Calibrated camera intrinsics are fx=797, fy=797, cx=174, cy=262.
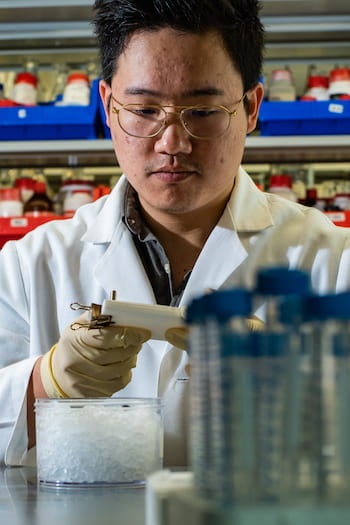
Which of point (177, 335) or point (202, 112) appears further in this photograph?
point (202, 112)

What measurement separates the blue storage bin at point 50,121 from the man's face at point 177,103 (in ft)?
3.76

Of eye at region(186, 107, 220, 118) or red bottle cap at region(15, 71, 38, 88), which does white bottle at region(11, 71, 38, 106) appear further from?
eye at region(186, 107, 220, 118)

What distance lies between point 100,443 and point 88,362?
313 millimetres

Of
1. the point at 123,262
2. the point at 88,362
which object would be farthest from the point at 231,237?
the point at 88,362

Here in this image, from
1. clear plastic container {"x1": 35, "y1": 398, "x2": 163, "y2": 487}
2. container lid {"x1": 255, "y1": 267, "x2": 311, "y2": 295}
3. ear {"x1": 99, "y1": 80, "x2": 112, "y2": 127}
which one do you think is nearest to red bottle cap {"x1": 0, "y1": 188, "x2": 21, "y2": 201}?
ear {"x1": 99, "y1": 80, "x2": 112, "y2": 127}

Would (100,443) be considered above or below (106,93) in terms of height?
below

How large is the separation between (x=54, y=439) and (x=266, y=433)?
19.8 inches

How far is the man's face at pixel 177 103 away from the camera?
1.29m

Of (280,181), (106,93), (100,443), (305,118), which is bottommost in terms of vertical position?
(100,443)

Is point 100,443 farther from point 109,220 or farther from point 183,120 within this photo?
point 109,220

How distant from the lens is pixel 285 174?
9.43 feet

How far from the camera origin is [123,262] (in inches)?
58.1

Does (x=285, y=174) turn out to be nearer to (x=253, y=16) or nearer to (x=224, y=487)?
(x=253, y=16)

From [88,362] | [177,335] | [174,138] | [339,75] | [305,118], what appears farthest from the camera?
[339,75]
